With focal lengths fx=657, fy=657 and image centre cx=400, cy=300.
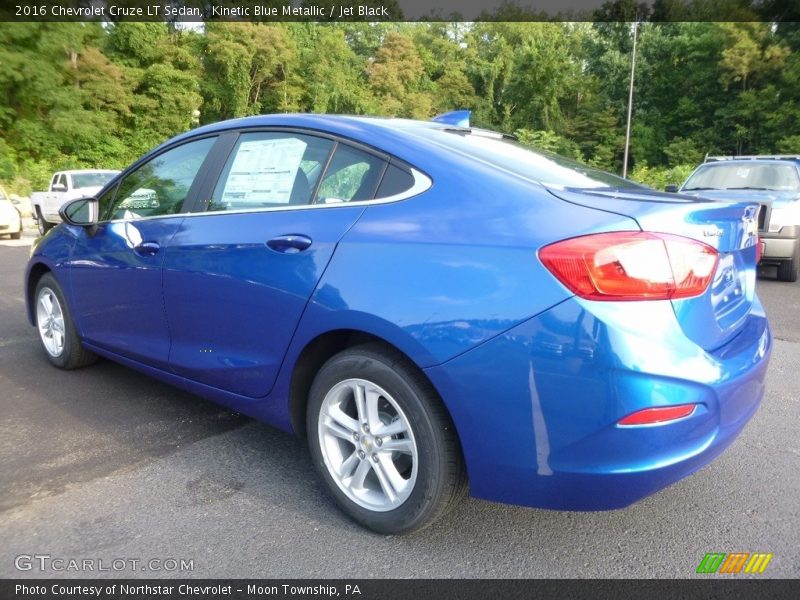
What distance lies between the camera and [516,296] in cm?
205

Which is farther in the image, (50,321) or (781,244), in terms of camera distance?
(781,244)

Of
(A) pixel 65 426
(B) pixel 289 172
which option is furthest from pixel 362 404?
(A) pixel 65 426

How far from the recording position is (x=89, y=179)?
17141mm

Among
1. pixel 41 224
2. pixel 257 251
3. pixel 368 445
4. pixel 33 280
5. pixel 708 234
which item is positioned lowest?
pixel 41 224

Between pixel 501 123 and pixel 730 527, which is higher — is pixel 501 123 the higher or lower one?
the higher one

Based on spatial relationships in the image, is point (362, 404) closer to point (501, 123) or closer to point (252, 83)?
point (252, 83)

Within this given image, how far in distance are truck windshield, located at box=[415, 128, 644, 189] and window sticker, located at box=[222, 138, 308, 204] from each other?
0.59 meters

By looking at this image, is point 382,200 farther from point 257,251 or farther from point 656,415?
point 656,415

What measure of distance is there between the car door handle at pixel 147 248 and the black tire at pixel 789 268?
818 cm

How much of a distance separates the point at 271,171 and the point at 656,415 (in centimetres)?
195

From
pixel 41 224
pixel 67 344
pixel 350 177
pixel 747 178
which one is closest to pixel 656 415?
pixel 350 177

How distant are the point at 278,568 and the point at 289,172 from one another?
1642mm

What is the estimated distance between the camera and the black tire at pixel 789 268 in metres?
8.58

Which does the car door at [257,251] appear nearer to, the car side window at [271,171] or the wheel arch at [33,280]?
the car side window at [271,171]
